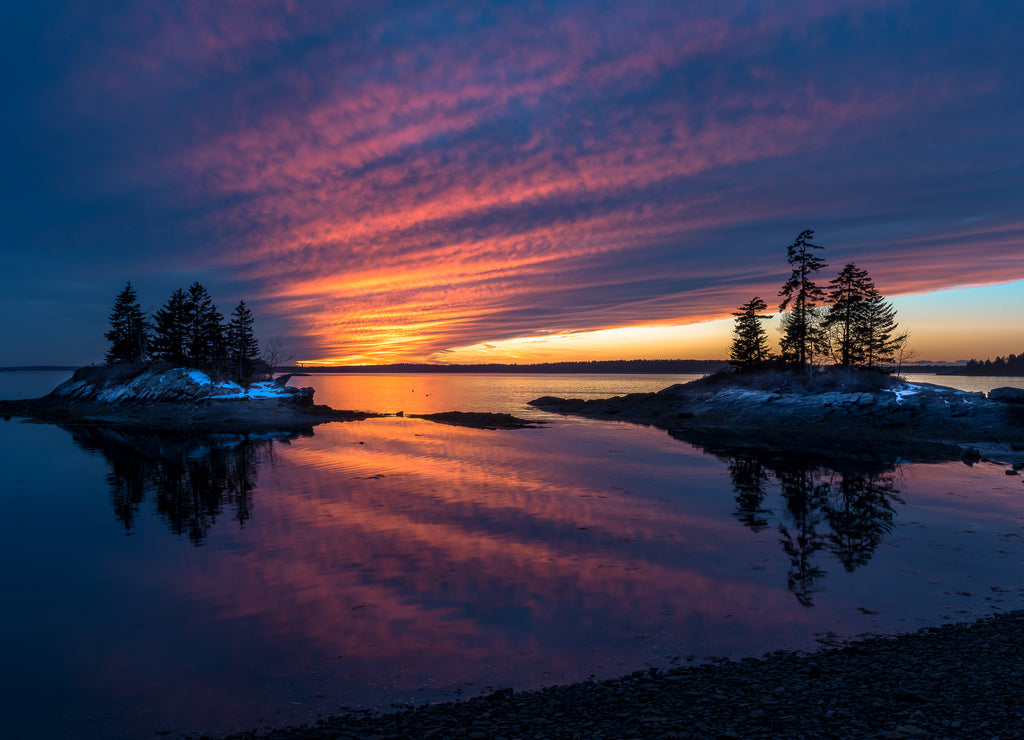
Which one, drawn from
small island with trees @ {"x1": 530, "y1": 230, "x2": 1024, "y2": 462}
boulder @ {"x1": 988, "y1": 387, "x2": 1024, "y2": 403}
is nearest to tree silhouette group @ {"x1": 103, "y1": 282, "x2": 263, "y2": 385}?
small island with trees @ {"x1": 530, "y1": 230, "x2": 1024, "y2": 462}

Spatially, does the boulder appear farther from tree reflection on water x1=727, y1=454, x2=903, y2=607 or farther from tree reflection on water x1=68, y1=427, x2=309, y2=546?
tree reflection on water x1=68, y1=427, x2=309, y2=546

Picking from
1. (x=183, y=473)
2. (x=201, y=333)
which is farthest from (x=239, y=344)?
(x=183, y=473)

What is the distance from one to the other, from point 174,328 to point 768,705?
9633 centimetres

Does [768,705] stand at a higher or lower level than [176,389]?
lower

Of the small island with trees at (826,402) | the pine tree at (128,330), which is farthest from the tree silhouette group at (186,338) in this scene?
the small island with trees at (826,402)

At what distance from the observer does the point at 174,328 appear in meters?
83.7

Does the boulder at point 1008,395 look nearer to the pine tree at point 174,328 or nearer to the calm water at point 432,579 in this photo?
the calm water at point 432,579

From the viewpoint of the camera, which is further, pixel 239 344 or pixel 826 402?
pixel 239 344

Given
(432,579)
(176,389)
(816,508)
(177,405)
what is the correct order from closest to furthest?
1. (432,579)
2. (816,508)
3. (177,405)
4. (176,389)

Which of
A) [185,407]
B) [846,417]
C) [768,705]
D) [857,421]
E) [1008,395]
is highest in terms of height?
[1008,395]

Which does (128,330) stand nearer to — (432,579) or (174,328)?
(174,328)

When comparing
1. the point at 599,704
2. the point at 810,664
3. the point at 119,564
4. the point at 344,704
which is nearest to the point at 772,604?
the point at 810,664

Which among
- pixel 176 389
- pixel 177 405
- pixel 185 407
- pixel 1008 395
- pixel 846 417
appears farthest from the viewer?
pixel 176 389

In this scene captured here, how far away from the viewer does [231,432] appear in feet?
187
